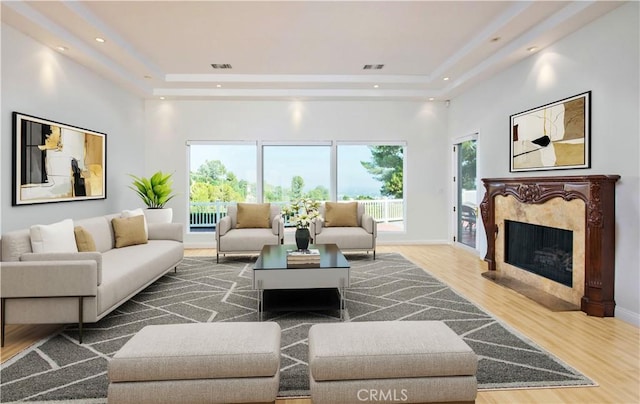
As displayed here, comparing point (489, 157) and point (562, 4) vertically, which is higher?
point (562, 4)

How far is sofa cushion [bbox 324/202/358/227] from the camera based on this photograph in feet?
20.9

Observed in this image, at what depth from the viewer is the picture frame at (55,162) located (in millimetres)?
3982

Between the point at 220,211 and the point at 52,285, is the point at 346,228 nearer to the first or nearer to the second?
the point at 220,211

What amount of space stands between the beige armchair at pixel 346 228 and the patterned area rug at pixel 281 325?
53 cm

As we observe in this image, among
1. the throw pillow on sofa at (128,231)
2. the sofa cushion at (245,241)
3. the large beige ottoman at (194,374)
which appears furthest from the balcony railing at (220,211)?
the large beige ottoman at (194,374)

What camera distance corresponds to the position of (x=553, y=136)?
437 cm

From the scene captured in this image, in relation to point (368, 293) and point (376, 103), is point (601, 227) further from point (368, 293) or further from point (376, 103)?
point (376, 103)

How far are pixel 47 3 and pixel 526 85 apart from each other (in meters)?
5.34

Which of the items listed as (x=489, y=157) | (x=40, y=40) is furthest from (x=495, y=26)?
(x=40, y=40)

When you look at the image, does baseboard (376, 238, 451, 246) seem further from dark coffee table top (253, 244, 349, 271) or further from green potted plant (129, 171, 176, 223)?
green potted plant (129, 171, 176, 223)

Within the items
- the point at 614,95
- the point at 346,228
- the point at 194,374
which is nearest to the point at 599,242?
the point at 614,95

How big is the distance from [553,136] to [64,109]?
19.0 ft

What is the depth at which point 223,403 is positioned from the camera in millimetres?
1796

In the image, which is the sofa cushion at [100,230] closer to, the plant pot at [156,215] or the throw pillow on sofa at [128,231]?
the throw pillow on sofa at [128,231]
